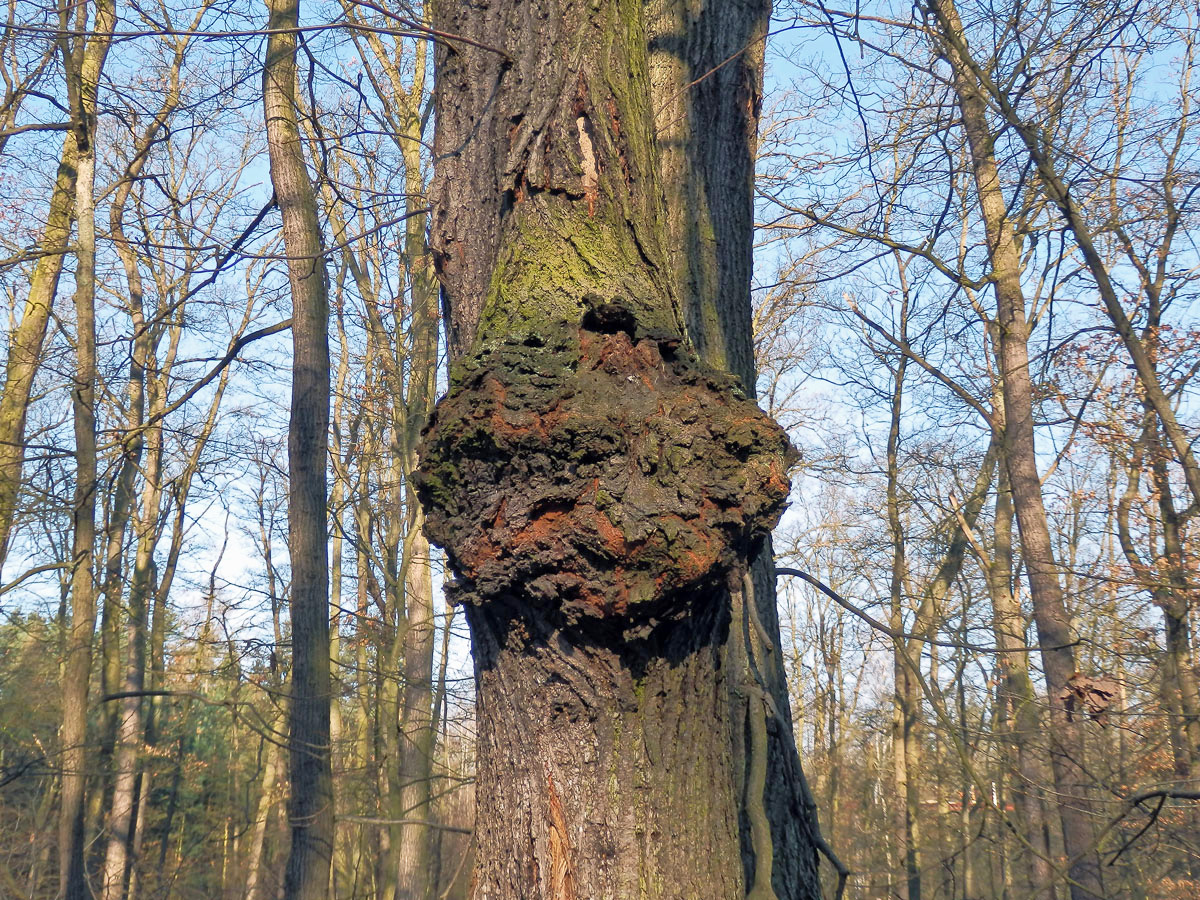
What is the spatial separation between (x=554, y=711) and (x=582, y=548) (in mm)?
283

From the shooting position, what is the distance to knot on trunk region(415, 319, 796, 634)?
134 cm

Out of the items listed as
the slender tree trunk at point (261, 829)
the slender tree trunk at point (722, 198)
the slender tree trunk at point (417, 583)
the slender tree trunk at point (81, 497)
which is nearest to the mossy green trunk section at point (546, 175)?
the slender tree trunk at point (722, 198)

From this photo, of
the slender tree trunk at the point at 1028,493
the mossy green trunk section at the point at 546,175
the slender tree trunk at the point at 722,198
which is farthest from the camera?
the slender tree trunk at the point at 1028,493

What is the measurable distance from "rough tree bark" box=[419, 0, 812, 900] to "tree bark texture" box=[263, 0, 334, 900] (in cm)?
401

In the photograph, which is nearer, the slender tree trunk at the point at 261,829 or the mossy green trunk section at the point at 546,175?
the mossy green trunk section at the point at 546,175

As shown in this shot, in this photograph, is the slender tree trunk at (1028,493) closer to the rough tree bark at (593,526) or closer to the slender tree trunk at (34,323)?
the rough tree bark at (593,526)

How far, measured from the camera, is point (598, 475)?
1379 millimetres

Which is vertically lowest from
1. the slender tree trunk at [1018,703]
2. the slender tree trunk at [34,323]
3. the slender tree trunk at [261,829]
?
the slender tree trunk at [261,829]

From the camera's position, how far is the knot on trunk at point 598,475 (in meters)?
1.34

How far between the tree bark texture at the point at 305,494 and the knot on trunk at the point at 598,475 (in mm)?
4158

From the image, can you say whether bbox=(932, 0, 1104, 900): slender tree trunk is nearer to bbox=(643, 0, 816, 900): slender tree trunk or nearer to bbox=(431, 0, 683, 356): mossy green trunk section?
bbox=(643, 0, 816, 900): slender tree trunk

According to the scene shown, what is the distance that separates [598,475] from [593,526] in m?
0.09

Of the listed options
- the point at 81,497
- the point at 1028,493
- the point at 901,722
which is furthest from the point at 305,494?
the point at 901,722

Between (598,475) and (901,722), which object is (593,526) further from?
(901,722)
